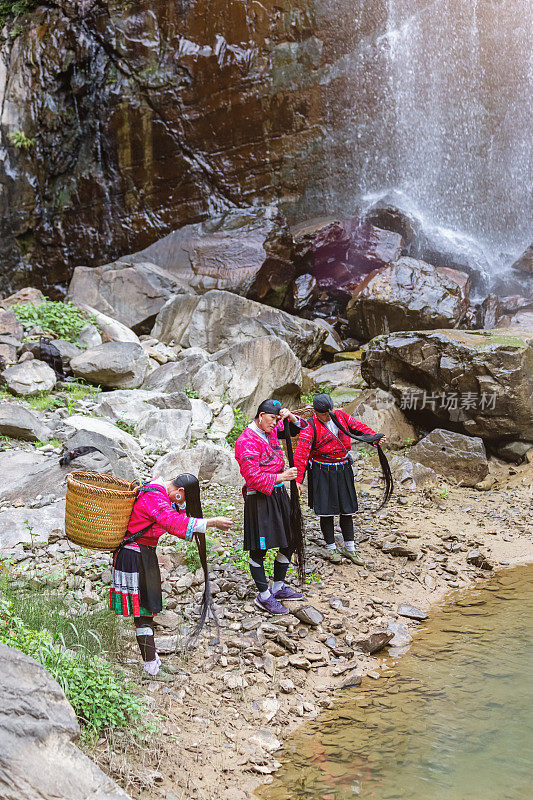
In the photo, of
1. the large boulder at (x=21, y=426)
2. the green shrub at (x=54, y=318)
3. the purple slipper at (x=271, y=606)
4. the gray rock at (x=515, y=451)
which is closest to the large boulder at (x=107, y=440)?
the large boulder at (x=21, y=426)

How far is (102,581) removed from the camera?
16.1 feet

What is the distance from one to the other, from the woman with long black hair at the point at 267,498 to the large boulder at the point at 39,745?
219 cm

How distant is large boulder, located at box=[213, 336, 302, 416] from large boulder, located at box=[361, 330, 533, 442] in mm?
1530

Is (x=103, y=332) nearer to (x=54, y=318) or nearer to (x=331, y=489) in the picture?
(x=54, y=318)

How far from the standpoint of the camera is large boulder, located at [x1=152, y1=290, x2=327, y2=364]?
11875 millimetres

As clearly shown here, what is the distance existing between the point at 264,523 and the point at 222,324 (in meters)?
7.77

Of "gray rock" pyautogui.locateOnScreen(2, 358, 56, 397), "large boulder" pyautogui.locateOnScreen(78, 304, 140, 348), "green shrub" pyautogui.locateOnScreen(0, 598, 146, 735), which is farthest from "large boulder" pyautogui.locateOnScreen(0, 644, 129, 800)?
Answer: "large boulder" pyautogui.locateOnScreen(78, 304, 140, 348)

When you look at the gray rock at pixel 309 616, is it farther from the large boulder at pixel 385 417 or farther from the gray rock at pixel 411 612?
the large boulder at pixel 385 417

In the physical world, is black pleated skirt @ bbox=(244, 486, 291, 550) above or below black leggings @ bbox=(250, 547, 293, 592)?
above

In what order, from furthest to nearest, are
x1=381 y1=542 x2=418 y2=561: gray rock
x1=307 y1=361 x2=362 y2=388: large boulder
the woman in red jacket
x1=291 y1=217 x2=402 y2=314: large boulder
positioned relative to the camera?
x1=291 y1=217 x2=402 y2=314: large boulder → x1=307 y1=361 x2=362 y2=388: large boulder → x1=381 y1=542 x2=418 y2=561: gray rock → the woman in red jacket

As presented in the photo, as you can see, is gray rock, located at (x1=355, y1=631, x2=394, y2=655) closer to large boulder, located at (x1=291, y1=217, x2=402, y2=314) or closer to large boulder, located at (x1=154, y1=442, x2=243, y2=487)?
large boulder, located at (x1=154, y1=442, x2=243, y2=487)

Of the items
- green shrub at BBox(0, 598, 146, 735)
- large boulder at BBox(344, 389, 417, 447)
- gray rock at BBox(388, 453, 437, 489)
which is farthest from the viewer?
large boulder at BBox(344, 389, 417, 447)

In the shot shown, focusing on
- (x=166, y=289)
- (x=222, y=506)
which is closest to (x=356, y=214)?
(x=166, y=289)

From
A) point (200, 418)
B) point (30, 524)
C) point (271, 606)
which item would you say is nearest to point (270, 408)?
point (271, 606)
